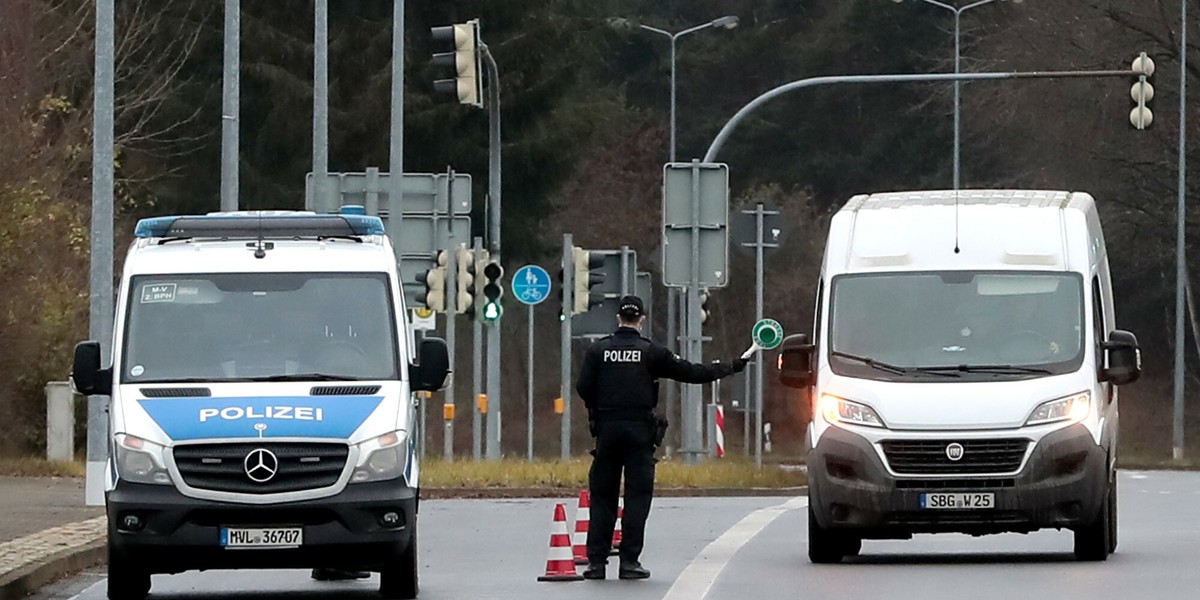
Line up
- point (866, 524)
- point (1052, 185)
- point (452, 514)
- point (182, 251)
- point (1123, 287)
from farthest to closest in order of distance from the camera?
point (1123, 287)
point (1052, 185)
point (452, 514)
point (866, 524)
point (182, 251)

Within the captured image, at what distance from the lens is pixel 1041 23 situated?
6316 cm

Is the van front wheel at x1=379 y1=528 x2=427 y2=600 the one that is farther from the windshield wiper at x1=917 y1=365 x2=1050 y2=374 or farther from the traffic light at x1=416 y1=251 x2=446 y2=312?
the traffic light at x1=416 y1=251 x2=446 y2=312

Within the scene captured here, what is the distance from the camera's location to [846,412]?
767 inches

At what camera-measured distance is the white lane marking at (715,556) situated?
57.2 feet

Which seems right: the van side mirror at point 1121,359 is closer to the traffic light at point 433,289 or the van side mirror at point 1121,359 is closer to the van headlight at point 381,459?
the van headlight at point 381,459

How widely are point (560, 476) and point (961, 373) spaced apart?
44.4 feet

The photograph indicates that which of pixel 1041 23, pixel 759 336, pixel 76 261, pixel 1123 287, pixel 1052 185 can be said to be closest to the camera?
pixel 759 336

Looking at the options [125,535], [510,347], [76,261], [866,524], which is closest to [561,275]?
[76,261]

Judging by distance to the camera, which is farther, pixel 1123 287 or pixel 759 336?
pixel 1123 287

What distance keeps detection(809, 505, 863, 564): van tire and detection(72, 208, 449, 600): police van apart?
3509 millimetres

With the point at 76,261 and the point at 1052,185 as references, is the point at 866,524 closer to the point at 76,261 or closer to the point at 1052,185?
the point at 76,261

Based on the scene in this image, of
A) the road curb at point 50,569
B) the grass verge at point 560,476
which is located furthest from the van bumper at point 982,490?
the grass verge at point 560,476

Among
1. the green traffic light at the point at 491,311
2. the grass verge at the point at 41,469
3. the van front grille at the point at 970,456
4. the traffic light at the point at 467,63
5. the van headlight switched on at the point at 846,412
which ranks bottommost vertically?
the grass verge at the point at 41,469

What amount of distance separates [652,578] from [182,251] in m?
3.54
